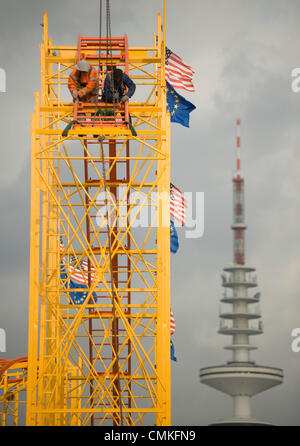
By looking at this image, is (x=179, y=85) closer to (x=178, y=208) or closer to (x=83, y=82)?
(x=178, y=208)

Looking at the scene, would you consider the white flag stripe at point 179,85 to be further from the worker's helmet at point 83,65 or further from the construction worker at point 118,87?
the worker's helmet at point 83,65

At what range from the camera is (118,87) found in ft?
117

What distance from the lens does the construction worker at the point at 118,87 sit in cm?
3541

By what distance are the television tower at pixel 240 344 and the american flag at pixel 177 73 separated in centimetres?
12468

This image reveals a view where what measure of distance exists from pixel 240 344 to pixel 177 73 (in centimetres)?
14399

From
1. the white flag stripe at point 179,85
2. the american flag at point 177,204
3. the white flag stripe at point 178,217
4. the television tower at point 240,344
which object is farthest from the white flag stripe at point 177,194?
the television tower at point 240,344

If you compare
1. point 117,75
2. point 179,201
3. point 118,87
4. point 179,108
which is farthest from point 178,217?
point 117,75

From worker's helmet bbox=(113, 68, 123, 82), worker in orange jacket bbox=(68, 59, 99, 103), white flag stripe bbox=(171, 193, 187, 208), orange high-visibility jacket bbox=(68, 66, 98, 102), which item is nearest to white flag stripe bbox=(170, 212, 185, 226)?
white flag stripe bbox=(171, 193, 187, 208)

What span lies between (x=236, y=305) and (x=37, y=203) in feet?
505

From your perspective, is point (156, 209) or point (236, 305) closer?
point (156, 209)

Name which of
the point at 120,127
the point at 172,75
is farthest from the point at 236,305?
the point at 120,127

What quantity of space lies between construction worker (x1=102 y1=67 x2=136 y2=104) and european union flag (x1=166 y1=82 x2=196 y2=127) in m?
12.4
